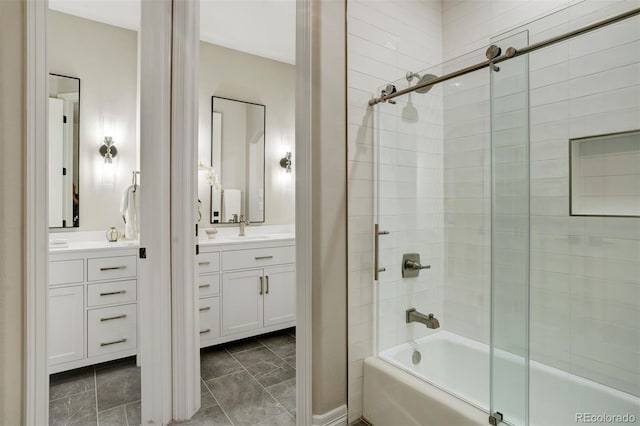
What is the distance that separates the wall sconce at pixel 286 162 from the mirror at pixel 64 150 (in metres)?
1.85

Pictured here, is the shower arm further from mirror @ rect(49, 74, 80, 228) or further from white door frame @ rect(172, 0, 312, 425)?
mirror @ rect(49, 74, 80, 228)

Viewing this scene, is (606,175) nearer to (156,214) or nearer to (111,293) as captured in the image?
(156,214)

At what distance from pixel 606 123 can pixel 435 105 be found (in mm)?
779

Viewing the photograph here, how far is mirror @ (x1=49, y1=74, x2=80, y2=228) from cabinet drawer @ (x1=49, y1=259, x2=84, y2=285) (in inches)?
24.4

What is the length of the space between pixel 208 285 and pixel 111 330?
28.3 inches

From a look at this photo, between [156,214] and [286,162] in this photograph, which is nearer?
[156,214]

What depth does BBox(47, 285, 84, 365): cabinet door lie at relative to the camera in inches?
88.0

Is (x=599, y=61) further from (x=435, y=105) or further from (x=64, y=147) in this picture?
(x=64, y=147)

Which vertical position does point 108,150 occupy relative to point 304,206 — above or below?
above

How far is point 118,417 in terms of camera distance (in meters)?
1.87

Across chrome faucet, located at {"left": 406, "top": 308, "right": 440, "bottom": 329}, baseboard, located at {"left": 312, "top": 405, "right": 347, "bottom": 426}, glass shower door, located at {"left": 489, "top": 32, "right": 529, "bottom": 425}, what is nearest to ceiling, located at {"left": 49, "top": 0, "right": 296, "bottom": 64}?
glass shower door, located at {"left": 489, "top": 32, "right": 529, "bottom": 425}

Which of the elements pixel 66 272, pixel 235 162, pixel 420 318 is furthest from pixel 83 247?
pixel 420 318

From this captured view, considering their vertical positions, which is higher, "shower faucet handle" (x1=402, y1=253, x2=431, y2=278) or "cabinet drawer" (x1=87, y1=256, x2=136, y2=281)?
"shower faucet handle" (x1=402, y1=253, x2=431, y2=278)

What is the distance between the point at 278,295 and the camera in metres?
3.06
